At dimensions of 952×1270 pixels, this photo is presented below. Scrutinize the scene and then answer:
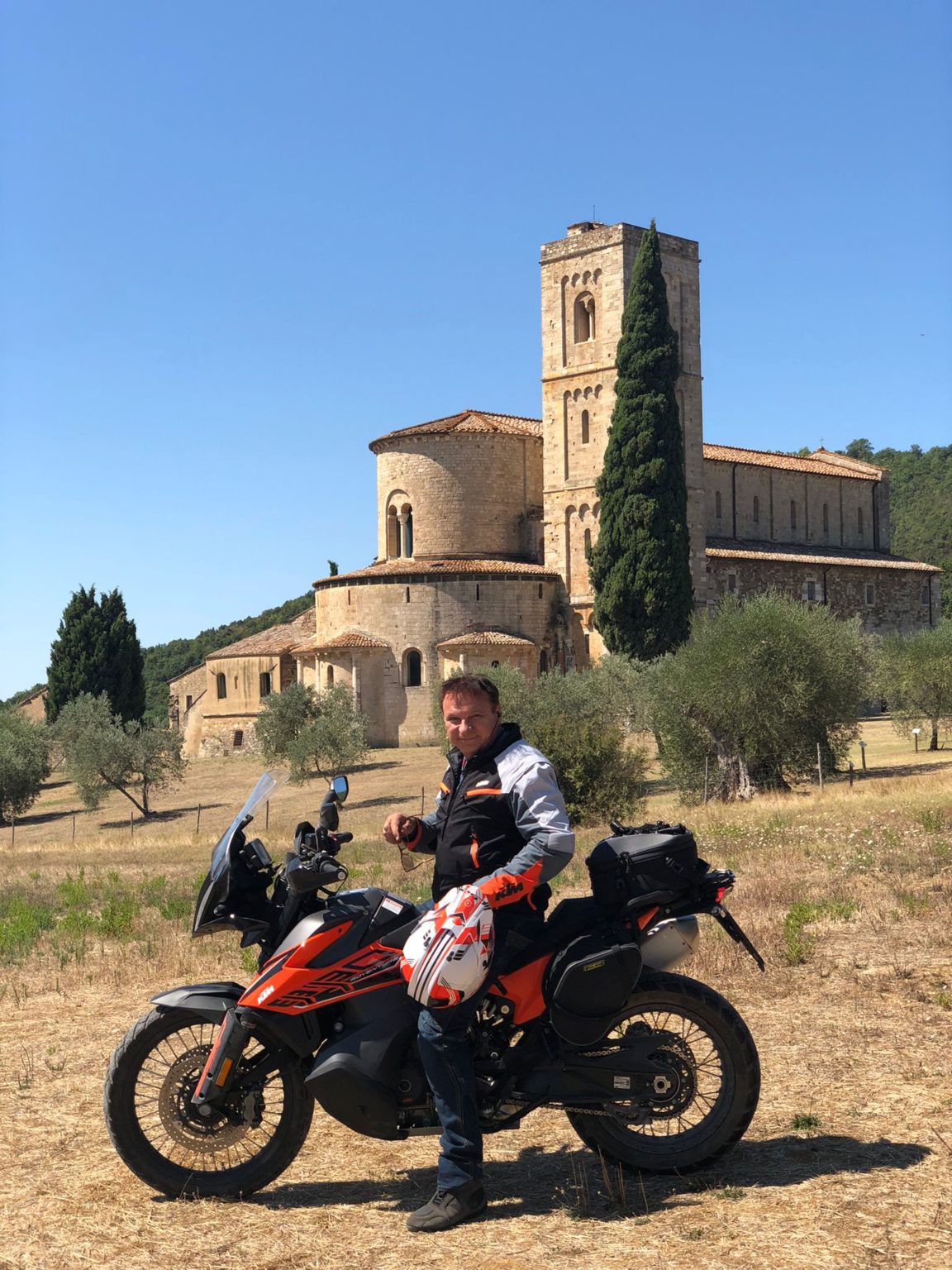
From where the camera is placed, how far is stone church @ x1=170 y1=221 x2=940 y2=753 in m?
48.1

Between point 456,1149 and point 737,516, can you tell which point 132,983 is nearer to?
point 456,1149

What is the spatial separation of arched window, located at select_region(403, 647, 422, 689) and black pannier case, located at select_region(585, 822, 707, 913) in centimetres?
4294

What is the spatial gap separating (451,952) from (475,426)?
48883 millimetres

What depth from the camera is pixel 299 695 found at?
153 ft

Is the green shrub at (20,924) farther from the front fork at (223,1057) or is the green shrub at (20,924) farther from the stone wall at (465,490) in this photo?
the stone wall at (465,490)

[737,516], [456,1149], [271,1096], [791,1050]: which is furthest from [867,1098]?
[737,516]

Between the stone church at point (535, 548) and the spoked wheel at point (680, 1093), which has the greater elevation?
the stone church at point (535, 548)

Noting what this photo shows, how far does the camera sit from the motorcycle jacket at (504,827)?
15.5ft

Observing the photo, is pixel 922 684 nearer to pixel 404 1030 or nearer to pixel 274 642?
pixel 274 642

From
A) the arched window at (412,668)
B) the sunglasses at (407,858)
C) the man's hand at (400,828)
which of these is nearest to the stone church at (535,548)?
the arched window at (412,668)

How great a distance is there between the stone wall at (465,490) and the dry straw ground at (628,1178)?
41.4 meters

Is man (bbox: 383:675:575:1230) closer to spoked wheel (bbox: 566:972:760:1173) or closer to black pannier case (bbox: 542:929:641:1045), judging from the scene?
black pannier case (bbox: 542:929:641:1045)

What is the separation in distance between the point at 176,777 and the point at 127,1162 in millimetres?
40645

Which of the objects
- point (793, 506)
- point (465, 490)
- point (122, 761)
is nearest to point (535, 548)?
A: point (465, 490)
